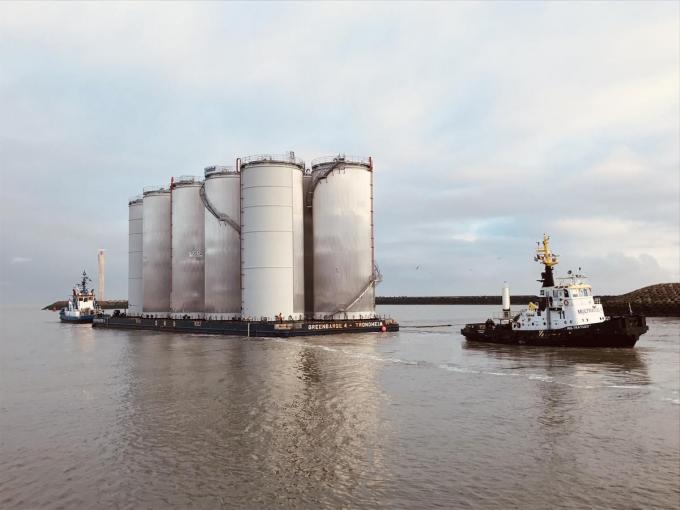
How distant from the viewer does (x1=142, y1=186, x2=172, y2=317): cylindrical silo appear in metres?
87.8

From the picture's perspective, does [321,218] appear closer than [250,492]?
No

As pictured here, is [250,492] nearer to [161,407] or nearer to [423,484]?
[423,484]

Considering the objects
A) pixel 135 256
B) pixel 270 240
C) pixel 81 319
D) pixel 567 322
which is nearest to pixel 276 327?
pixel 270 240

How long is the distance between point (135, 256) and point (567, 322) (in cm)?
7455

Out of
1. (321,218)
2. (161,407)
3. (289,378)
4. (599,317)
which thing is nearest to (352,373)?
(289,378)

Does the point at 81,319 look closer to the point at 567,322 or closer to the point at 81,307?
the point at 81,307

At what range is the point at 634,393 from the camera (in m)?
28.2

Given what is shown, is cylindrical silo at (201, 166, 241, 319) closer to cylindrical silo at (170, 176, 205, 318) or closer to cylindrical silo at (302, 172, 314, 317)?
cylindrical silo at (170, 176, 205, 318)

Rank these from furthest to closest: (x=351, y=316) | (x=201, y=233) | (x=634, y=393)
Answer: (x=201, y=233) < (x=351, y=316) < (x=634, y=393)

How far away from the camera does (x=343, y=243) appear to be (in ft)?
225

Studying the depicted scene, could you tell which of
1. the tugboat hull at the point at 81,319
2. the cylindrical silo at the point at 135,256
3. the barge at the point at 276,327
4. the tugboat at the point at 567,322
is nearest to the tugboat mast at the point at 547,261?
the tugboat at the point at 567,322

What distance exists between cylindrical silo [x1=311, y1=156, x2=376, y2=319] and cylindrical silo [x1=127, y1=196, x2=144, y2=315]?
39698 mm

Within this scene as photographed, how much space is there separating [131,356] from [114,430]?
28.4 metres

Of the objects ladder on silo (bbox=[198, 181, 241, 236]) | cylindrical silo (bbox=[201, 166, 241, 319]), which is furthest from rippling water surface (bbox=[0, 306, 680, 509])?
ladder on silo (bbox=[198, 181, 241, 236])
